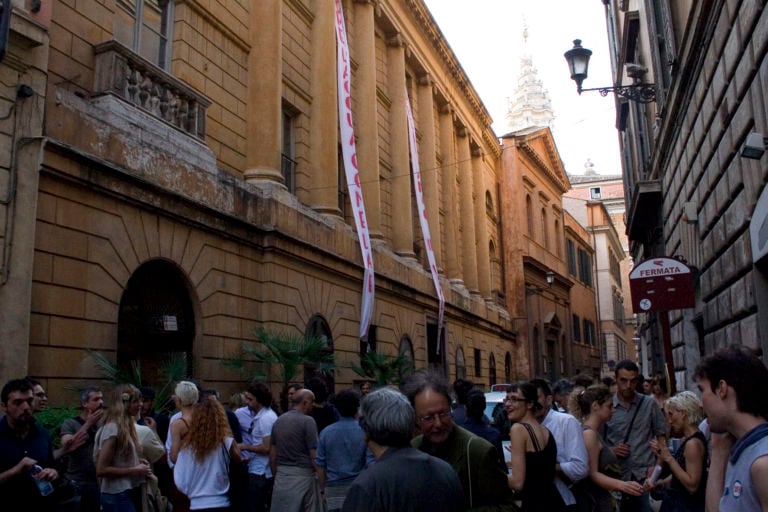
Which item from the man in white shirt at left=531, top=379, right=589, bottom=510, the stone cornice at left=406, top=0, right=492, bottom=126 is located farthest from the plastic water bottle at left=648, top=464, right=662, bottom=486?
the stone cornice at left=406, top=0, right=492, bottom=126

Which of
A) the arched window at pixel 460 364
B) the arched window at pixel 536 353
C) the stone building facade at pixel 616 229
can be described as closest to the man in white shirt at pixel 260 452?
the arched window at pixel 460 364

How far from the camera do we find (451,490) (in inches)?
117

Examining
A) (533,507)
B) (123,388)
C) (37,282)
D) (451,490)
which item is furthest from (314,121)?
(451,490)

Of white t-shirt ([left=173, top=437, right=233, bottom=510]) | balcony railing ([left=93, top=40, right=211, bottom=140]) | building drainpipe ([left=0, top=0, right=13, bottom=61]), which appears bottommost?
white t-shirt ([left=173, top=437, right=233, bottom=510])

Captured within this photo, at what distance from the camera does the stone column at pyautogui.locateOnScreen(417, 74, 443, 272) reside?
24.5 meters

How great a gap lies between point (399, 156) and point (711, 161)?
13386mm

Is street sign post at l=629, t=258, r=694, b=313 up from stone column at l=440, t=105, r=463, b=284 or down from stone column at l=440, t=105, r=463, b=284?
down

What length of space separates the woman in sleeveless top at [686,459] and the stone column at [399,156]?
16.1m

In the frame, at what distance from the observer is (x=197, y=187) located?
37.6 ft

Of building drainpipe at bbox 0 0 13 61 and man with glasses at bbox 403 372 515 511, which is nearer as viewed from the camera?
man with glasses at bbox 403 372 515 511

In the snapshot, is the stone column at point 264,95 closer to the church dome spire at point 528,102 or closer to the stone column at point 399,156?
the stone column at point 399,156

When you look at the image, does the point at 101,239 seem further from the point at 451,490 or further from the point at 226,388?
the point at 451,490

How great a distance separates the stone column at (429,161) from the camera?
24453 millimetres

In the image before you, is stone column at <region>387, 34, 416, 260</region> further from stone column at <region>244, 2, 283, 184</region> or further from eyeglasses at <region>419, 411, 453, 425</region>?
eyeglasses at <region>419, 411, 453, 425</region>
